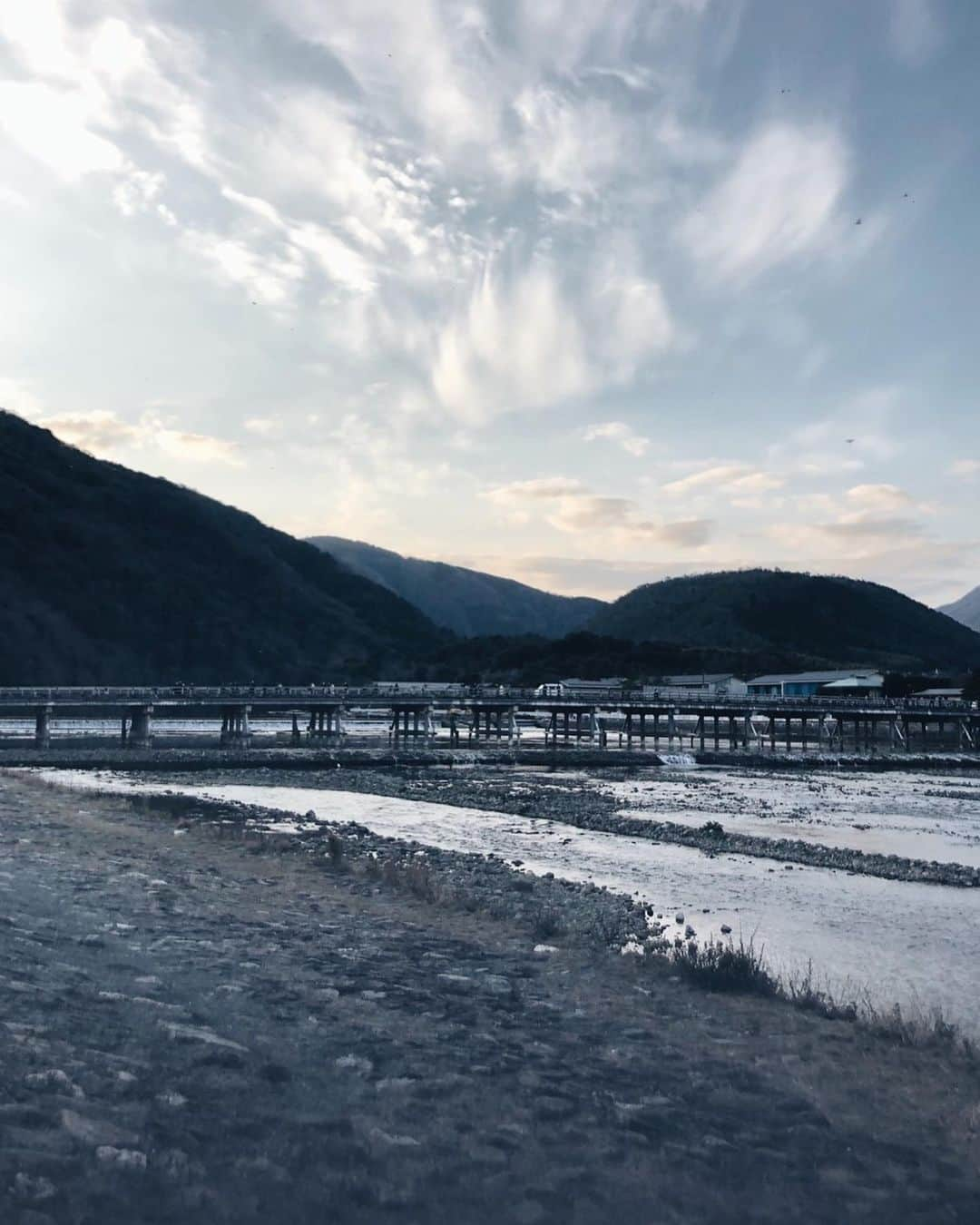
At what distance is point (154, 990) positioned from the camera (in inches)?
440

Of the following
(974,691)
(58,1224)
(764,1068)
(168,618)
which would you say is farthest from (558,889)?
(168,618)

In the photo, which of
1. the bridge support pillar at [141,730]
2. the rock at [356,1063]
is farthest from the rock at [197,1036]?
the bridge support pillar at [141,730]

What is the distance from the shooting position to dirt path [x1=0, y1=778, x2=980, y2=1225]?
23.5ft

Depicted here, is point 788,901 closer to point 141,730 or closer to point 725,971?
point 725,971

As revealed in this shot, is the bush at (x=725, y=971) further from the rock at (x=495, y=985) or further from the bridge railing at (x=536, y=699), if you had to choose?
the bridge railing at (x=536, y=699)

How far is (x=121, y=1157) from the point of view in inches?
282

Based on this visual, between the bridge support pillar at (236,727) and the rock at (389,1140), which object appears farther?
the bridge support pillar at (236,727)

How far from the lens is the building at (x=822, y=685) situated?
121 meters

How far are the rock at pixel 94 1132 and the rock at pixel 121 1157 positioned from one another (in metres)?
0.08

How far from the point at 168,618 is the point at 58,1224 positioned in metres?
171

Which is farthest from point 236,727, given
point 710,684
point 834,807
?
point 710,684

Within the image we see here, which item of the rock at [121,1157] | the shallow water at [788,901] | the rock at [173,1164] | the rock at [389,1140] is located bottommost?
the shallow water at [788,901]

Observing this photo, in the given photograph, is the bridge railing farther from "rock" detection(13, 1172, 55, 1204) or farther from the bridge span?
"rock" detection(13, 1172, 55, 1204)

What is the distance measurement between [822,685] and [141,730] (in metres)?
81.0
